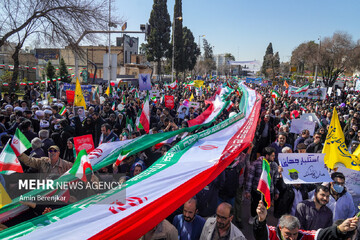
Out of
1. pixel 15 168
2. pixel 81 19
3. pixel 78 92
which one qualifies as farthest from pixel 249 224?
pixel 81 19

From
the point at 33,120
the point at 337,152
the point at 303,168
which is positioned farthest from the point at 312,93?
the point at 33,120

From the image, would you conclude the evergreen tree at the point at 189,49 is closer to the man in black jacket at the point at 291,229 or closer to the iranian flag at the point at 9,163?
the iranian flag at the point at 9,163

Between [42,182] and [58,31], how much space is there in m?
9.98

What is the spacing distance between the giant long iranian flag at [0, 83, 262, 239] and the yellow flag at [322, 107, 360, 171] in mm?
1680

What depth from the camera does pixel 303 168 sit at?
15.3 feet

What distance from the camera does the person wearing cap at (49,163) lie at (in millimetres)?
4695

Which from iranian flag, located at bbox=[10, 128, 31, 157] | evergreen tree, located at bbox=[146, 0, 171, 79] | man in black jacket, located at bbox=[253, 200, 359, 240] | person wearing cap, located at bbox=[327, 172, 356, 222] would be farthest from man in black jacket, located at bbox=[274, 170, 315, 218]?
evergreen tree, located at bbox=[146, 0, 171, 79]

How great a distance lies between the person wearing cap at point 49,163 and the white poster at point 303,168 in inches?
135

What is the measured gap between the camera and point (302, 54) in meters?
43.7

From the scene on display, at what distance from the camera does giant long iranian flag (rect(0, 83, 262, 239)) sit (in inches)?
103

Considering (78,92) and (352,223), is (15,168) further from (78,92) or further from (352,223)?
(78,92)

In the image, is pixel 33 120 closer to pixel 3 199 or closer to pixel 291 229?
pixel 3 199

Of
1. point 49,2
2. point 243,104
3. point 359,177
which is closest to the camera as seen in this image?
point 359,177

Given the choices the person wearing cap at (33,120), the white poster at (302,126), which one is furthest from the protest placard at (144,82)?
the white poster at (302,126)
